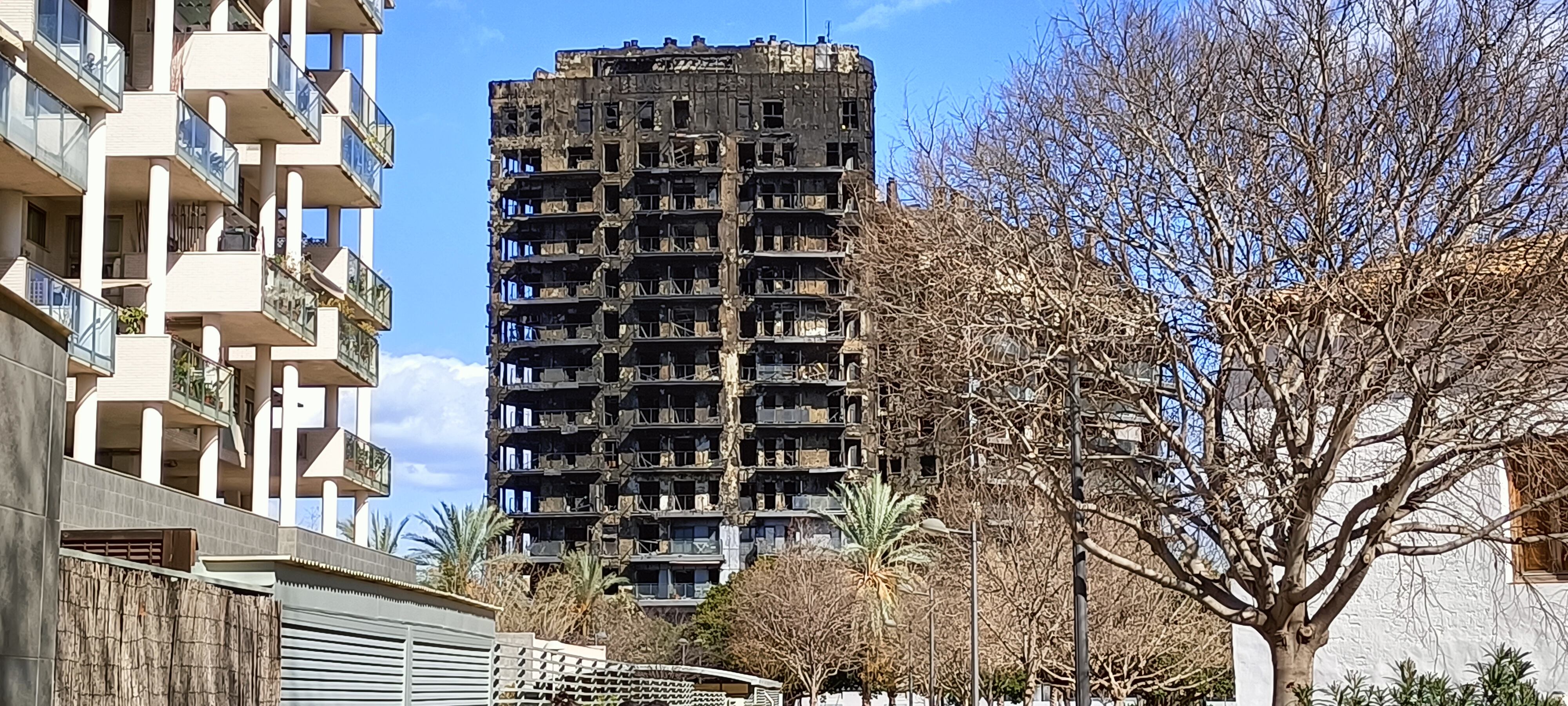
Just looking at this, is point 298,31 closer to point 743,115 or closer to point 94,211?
point 94,211

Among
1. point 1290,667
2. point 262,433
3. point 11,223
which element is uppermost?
point 11,223

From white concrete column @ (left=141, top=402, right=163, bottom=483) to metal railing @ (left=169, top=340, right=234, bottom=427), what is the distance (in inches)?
17.7

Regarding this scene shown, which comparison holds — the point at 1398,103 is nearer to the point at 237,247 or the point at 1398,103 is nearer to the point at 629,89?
the point at 237,247

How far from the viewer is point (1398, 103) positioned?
63.2ft

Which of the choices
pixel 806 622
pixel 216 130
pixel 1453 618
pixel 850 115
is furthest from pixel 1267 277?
pixel 850 115

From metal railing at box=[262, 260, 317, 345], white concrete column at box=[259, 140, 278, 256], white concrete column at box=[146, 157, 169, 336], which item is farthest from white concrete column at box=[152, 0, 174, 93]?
white concrete column at box=[259, 140, 278, 256]

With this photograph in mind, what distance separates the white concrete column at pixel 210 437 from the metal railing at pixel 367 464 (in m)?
6.82

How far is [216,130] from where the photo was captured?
108 ft

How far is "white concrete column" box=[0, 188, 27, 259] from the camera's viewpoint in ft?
89.8

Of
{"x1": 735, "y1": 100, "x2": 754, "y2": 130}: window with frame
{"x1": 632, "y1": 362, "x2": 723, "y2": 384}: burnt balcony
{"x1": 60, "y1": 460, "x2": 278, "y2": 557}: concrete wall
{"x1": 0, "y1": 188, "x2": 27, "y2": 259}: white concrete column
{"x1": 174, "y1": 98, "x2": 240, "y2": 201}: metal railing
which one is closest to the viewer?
{"x1": 60, "y1": 460, "x2": 278, "y2": 557}: concrete wall

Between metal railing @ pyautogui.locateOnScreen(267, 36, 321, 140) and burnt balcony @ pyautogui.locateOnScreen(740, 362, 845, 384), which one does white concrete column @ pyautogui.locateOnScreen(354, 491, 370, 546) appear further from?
burnt balcony @ pyautogui.locateOnScreen(740, 362, 845, 384)

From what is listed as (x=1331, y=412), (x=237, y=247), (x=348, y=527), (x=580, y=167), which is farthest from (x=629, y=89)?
(x=1331, y=412)

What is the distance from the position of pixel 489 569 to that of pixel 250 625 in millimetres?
69096

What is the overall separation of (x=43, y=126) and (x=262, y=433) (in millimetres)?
12096
